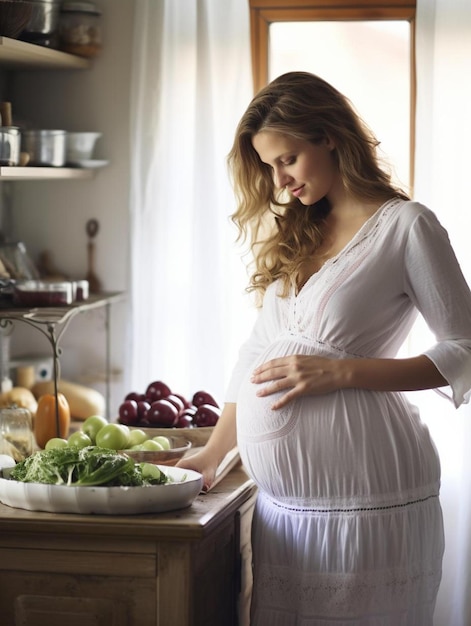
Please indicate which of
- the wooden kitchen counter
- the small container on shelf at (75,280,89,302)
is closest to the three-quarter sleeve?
the wooden kitchen counter

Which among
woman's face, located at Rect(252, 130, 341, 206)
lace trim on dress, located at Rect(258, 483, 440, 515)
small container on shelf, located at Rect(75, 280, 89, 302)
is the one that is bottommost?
lace trim on dress, located at Rect(258, 483, 440, 515)

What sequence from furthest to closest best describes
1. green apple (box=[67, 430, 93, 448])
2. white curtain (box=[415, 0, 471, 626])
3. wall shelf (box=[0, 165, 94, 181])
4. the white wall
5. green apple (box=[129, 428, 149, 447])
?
the white wall < white curtain (box=[415, 0, 471, 626]) < wall shelf (box=[0, 165, 94, 181]) < green apple (box=[129, 428, 149, 447]) < green apple (box=[67, 430, 93, 448])

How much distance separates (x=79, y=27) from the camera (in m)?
2.88

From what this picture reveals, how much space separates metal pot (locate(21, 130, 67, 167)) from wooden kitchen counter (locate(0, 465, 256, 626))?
1234mm

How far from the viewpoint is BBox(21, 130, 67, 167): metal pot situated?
8.87 feet

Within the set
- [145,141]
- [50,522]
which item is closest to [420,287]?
[50,522]

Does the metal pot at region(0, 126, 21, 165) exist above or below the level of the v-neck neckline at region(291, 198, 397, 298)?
above

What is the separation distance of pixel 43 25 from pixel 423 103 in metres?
1.07

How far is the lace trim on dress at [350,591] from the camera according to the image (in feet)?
5.79

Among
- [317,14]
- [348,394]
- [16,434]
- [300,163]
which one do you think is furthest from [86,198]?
[348,394]

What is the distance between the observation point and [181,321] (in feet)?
9.67

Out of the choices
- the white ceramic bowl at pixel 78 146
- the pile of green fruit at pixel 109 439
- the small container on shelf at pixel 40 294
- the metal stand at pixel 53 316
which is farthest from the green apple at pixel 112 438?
the white ceramic bowl at pixel 78 146

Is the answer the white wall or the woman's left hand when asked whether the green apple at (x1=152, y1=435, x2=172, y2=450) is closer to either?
the woman's left hand

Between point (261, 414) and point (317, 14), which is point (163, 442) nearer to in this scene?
point (261, 414)
